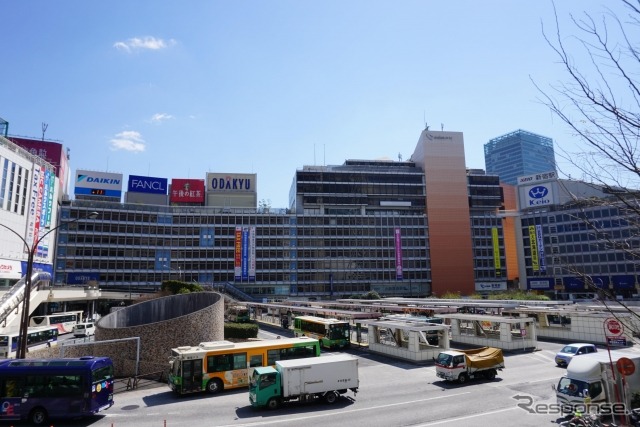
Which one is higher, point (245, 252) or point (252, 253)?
point (245, 252)

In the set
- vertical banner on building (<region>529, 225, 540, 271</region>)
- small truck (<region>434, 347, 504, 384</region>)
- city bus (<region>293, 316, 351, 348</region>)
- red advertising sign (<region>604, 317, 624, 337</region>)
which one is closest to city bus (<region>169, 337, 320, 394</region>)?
small truck (<region>434, 347, 504, 384</region>)

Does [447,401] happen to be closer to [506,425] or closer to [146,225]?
[506,425]

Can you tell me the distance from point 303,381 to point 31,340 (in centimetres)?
3573

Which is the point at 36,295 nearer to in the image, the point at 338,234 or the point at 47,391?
the point at 47,391

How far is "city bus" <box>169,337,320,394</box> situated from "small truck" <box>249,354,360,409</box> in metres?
3.78

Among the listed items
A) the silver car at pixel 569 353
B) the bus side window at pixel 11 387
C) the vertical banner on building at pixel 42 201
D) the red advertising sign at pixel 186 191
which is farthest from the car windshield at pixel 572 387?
the red advertising sign at pixel 186 191

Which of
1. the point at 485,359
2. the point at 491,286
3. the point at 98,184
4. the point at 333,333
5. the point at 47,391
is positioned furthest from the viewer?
the point at 491,286

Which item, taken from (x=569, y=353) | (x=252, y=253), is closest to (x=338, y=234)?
(x=252, y=253)

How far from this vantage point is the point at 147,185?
325 ft

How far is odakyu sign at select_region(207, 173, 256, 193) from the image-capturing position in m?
103

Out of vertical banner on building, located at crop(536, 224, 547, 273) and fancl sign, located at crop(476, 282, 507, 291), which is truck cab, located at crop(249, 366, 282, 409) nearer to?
fancl sign, located at crop(476, 282, 507, 291)

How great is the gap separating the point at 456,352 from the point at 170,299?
2632cm

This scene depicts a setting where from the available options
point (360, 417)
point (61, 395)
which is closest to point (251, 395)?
point (360, 417)

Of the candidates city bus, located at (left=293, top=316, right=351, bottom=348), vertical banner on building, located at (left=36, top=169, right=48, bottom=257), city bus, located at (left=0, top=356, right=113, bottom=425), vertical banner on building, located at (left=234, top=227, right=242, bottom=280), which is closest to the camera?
city bus, located at (left=0, top=356, right=113, bottom=425)
